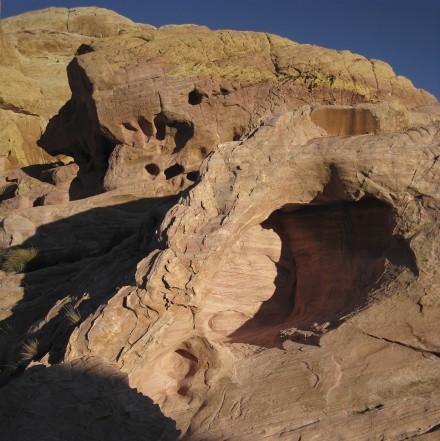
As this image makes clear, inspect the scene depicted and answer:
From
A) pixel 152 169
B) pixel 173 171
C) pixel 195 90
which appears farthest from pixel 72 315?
pixel 195 90

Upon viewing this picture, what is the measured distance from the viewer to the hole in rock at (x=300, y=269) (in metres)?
7.11

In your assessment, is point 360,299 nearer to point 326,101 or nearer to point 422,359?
point 422,359

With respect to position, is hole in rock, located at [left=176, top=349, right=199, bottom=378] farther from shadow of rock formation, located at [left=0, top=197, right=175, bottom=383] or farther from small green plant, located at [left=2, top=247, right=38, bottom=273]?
small green plant, located at [left=2, top=247, right=38, bottom=273]

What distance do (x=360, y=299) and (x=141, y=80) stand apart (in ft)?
30.1

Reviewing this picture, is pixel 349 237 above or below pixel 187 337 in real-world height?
above

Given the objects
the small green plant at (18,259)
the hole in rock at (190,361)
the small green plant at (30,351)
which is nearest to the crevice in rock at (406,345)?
the hole in rock at (190,361)

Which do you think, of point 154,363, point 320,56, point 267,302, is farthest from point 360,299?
point 320,56

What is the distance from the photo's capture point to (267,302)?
25.3 ft

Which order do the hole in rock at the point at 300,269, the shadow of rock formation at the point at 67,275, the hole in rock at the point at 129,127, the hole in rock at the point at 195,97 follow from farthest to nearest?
the hole in rock at the point at 129,127, the hole in rock at the point at 195,97, the hole in rock at the point at 300,269, the shadow of rock formation at the point at 67,275

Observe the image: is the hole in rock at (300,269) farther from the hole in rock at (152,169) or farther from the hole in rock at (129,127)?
the hole in rock at (129,127)

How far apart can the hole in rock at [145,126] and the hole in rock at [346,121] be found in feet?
21.7

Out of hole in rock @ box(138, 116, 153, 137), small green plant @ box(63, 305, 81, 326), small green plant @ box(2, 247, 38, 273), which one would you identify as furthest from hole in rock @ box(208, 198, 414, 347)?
hole in rock @ box(138, 116, 153, 137)

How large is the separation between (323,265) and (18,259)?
5.63 metres

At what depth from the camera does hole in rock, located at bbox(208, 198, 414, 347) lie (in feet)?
23.3
